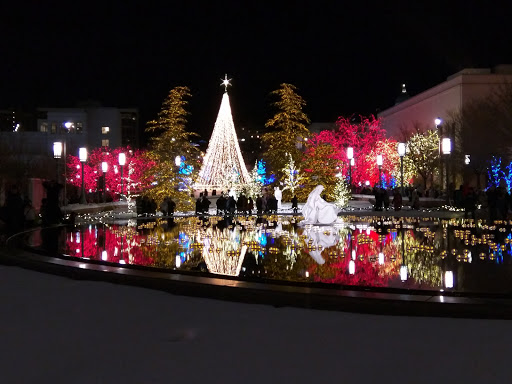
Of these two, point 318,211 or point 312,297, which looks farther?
point 318,211

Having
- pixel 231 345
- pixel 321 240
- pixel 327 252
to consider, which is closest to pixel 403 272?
pixel 327 252

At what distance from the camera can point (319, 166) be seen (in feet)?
145

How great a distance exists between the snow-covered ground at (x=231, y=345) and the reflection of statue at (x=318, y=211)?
16.2 m

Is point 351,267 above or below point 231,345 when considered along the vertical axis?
above

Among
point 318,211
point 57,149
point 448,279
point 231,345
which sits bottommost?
point 231,345

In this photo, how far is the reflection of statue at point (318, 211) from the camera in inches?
977

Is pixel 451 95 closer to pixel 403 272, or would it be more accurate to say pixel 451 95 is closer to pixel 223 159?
pixel 223 159

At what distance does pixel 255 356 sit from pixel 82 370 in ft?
5.17

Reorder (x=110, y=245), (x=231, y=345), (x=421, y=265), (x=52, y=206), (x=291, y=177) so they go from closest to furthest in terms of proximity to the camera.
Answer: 1. (x=231, y=345)
2. (x=421, y=265)
3. (x=110, y=245)
4. (x=52, y=206)
5. (x=291, y=177)

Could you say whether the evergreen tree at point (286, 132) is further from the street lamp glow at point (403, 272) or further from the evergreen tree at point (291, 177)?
the street lamp glow at point (403, 272)

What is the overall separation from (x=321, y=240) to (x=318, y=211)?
23.3 ft

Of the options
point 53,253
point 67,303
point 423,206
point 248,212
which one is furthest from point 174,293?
point 423,206

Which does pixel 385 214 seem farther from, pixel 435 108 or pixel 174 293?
pixel 435 108

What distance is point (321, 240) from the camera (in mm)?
17875
